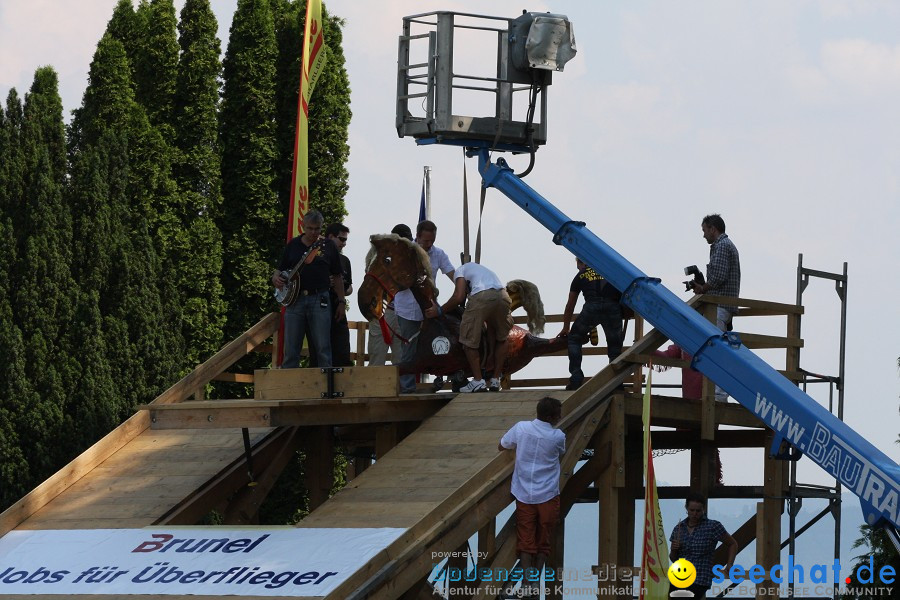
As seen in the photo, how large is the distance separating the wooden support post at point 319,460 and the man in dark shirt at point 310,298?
68.4 inches

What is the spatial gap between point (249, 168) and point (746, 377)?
1556cm

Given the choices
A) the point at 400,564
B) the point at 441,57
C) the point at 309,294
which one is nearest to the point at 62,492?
the point at 309,294

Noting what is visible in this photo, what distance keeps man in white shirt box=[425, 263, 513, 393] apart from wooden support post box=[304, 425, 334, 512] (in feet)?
6.35

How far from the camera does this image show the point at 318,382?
13.4 meters

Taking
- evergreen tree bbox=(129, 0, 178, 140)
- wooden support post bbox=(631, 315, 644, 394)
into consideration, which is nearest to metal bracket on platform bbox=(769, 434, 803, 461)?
wooden support post bbox=(631, 315, 644, 394)

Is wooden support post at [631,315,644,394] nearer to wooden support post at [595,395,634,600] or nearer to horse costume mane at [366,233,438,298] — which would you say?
wooden support post at [595,395,634,600]

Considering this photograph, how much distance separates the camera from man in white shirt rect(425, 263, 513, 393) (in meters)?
14.5

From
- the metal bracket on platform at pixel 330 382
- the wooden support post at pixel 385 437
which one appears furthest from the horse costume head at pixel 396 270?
the metal bracket on platform at pixel 330 382

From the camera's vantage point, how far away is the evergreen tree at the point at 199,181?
2612cm

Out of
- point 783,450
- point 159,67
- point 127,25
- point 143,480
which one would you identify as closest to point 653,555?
point 783,450

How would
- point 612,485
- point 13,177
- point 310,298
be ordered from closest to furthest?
point 612,485 → point 310,298 → point 13,177

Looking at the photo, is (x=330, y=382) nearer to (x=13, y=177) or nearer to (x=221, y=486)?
(x=221, y=486)

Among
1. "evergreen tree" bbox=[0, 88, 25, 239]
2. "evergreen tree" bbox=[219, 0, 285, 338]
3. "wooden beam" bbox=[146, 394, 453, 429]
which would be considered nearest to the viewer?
"wooden beam" bbox=[146, 394, 453, 429]

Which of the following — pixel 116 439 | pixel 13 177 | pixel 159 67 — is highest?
pixel 159 67
